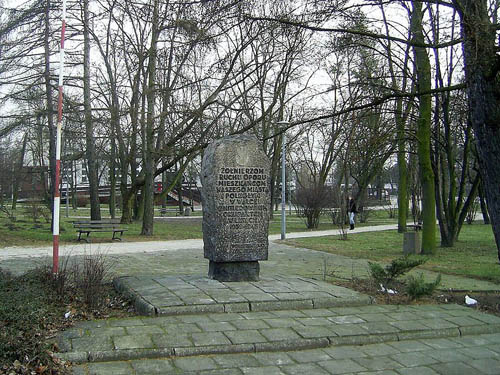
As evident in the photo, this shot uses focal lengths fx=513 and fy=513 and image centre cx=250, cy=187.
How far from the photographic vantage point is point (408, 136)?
16719mm

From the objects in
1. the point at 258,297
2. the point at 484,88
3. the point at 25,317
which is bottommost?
the point at 258,297

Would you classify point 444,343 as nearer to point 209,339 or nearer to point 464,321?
point 464,321

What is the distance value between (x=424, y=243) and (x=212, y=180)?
9.84 m

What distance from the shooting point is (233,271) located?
27.5ft

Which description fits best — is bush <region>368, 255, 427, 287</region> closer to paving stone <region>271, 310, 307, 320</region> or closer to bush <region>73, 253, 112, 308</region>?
paving stone <region>271, 310, 307, 320</region>

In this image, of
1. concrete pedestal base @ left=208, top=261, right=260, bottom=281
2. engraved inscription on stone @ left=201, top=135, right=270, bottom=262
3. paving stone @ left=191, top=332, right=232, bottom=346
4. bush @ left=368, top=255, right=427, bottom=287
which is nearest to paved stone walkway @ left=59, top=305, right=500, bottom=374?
paving stone @ left=191, top=332, right=232, bottom=346

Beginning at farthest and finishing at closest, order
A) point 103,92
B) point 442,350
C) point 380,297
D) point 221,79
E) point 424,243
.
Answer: point 103,92, point 221,79, point 424,243, point 380,297, point 442,350

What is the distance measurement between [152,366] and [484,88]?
231 inches

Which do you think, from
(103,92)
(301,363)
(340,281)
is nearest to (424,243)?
(340,281)

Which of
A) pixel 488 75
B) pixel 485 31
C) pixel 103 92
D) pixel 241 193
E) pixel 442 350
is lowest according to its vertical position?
pixel 442 350

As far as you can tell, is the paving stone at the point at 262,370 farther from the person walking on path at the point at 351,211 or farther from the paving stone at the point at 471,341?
the person walking on path at the point at 351,211

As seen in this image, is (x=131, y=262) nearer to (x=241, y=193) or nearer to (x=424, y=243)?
(x=241, y=193)

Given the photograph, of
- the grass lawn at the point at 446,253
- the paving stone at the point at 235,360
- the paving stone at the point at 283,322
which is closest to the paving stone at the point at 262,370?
the paving stone at the point at 235,360

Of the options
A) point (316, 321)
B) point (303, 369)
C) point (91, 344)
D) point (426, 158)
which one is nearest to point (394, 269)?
point (316, 321)
